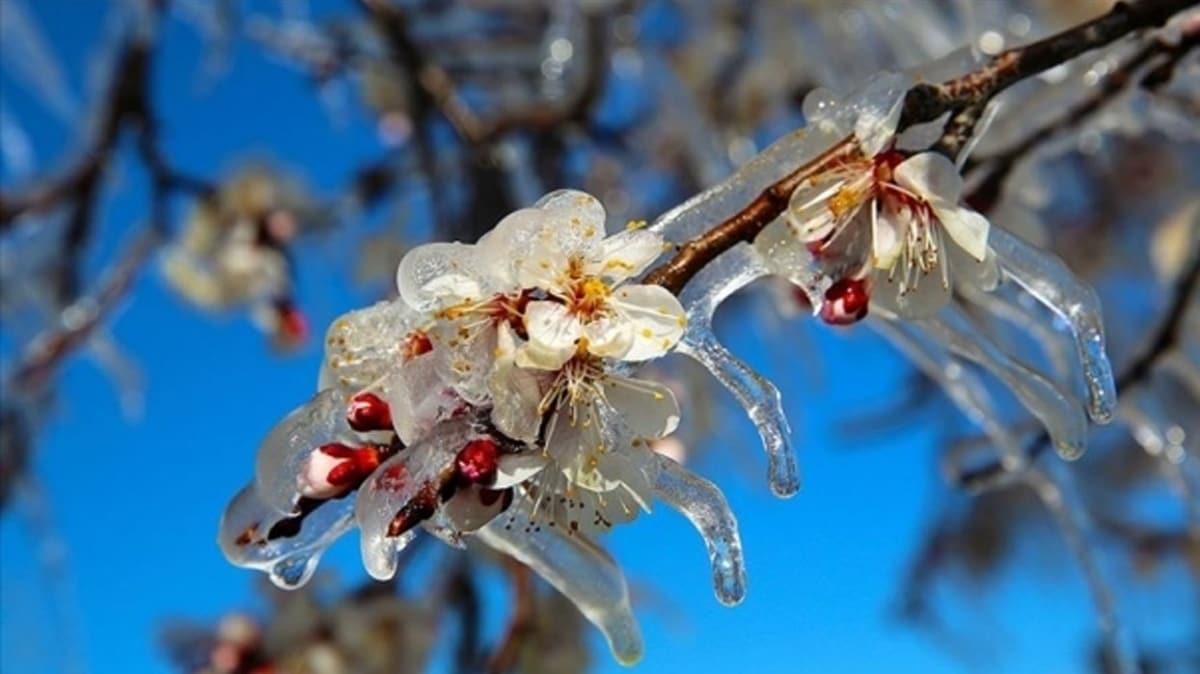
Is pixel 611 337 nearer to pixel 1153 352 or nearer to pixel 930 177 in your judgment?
pixel 930 177

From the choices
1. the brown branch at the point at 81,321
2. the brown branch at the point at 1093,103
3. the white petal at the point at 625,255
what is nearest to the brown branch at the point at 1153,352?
the brown branch at the point at 1093,103

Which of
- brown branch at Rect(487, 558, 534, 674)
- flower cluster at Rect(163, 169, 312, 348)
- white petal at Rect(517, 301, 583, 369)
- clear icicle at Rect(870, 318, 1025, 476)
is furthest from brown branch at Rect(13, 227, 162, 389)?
white petal at Rect(517, 301, 583, 369)

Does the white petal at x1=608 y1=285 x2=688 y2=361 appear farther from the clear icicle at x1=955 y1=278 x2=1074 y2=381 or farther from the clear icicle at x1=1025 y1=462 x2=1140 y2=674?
the clear icicle at x1=1025 y1=462 x2=1140 y2=674

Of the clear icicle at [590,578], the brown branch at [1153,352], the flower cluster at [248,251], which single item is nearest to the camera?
the clear icicle at [590,578]

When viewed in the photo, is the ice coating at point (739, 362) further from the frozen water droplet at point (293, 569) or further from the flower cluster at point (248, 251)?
the flower cluster at point (248, 251)

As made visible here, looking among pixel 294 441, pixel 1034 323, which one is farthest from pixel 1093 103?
pixel 294 441

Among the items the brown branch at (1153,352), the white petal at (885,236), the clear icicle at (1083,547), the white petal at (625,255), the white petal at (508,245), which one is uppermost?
the white petal at (508,245)
